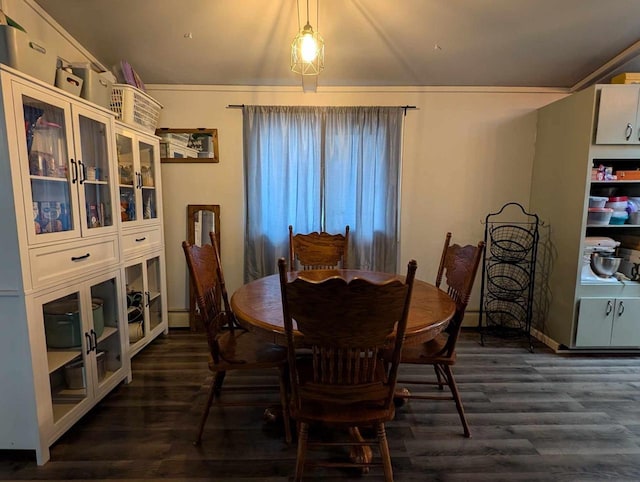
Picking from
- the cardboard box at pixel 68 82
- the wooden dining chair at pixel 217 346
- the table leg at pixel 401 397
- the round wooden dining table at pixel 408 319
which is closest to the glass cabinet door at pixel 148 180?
the cardboard box at pixel 68 82

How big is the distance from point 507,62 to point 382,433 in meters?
3.02

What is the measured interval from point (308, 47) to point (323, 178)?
1403 millimetres

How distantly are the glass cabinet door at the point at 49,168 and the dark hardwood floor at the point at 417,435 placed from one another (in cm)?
114

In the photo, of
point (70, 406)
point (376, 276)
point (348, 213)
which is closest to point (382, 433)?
point (376, 276)

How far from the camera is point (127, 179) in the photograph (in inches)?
98.7

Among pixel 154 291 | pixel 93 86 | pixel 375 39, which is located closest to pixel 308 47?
pixel 375 39

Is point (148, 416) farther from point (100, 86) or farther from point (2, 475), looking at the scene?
point (100, 86)

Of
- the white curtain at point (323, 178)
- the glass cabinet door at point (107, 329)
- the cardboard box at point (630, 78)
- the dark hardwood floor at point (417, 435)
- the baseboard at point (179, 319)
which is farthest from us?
the baseboard at point (179, 319)

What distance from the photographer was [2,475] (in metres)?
1.53

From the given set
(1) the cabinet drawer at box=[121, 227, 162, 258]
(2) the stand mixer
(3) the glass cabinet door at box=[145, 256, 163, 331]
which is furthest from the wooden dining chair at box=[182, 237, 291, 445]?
(2) the stand mixer

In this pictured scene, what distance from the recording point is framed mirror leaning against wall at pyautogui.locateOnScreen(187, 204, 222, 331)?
3.17 m

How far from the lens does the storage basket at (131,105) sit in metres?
2.41

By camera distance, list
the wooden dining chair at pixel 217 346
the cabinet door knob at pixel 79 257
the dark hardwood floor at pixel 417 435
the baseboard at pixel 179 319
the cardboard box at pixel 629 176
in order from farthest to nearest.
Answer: the baseboard at pixel 179 319
the cardboard box at pixel 629 176
the cabinet door knob at pixel 79 257
the wooden dining chair at pixel 217 346
the dark hardwood floor at pixel 417 435

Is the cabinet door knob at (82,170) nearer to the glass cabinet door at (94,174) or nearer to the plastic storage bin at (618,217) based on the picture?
the glass cabinet door at (94,174)
